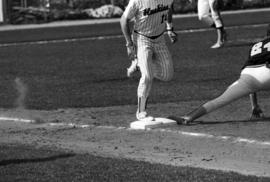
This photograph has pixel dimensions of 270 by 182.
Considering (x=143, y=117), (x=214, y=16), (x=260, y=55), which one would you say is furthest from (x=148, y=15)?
(x=214, y=16)

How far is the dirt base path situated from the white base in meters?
0.10

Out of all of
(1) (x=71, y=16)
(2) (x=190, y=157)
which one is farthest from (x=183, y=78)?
(1) (x=71, y=16)

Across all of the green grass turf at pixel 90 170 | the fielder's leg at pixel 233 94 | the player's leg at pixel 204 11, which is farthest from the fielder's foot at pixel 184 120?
the player's leg at pixel 204 11

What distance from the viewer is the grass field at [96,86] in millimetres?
7516

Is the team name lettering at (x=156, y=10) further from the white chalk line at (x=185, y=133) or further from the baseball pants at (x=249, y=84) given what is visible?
the white chalk line at (x=185, y=133)

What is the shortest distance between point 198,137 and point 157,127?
0.94m

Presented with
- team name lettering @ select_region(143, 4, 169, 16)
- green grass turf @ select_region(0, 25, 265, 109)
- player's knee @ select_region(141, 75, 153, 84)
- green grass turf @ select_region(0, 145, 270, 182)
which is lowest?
A: green grass turf @ select_region(0, 25, 265, 109)

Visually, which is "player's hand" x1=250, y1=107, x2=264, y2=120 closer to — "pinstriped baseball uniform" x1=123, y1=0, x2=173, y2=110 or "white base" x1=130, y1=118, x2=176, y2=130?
"white base" x1=130, y1=118, x2=176, y2=130

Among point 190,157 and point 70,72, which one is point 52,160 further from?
point 70,72

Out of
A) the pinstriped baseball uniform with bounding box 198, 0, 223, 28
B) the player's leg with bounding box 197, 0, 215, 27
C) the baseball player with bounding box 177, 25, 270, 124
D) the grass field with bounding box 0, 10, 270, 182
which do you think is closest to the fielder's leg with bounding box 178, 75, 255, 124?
the baseball player with bounding box 177, 25, 270, 124

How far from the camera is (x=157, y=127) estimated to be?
1007cm

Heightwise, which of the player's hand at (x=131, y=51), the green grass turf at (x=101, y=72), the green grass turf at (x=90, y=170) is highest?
the player's hand at (x=131, y=51)

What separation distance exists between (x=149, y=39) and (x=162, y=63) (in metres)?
0.36

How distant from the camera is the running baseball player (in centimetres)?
2016
